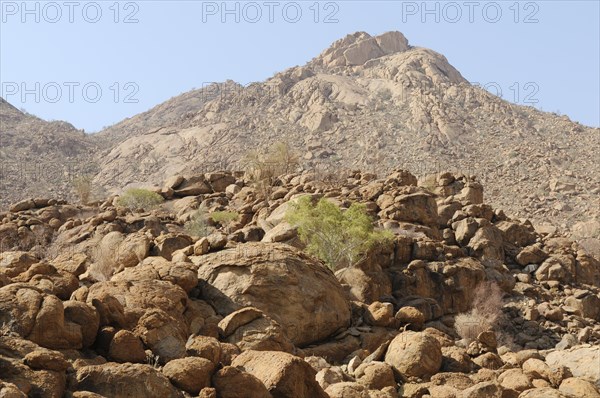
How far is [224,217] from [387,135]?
35.4 metres

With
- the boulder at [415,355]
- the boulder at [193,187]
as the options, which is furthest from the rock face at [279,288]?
the boulder at [193,187]

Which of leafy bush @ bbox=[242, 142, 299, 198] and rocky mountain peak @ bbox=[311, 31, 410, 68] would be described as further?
rocky mountain peak @ bbox=[311, 31, 410, 68]

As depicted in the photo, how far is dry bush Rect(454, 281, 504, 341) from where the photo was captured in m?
23.6

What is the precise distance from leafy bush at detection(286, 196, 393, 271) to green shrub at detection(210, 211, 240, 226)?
671 centimetres

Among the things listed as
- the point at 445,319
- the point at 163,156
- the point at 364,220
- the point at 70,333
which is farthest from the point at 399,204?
the point at 163,156

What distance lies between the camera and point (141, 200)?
40.3 metres

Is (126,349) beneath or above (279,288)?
beneath

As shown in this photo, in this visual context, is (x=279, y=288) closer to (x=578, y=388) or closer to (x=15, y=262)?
(x=15, y=262)

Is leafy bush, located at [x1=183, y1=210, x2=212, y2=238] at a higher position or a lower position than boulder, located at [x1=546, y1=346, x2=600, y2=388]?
higher

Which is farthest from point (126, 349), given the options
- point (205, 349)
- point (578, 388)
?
point (578, 388)

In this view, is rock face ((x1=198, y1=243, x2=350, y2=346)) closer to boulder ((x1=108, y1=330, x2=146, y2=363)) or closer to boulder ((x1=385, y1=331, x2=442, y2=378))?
boulder ((x1=385, y1=331, x2=442, y2=378))

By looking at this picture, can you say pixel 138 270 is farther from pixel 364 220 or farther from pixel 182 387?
pixel 364 220

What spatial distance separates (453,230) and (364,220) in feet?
22.6

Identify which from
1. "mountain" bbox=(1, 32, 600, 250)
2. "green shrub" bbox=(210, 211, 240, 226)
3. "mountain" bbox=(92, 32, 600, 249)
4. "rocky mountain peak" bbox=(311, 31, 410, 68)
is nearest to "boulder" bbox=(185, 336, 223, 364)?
"green shrub" bbox=(210, 211, 240, 226)
